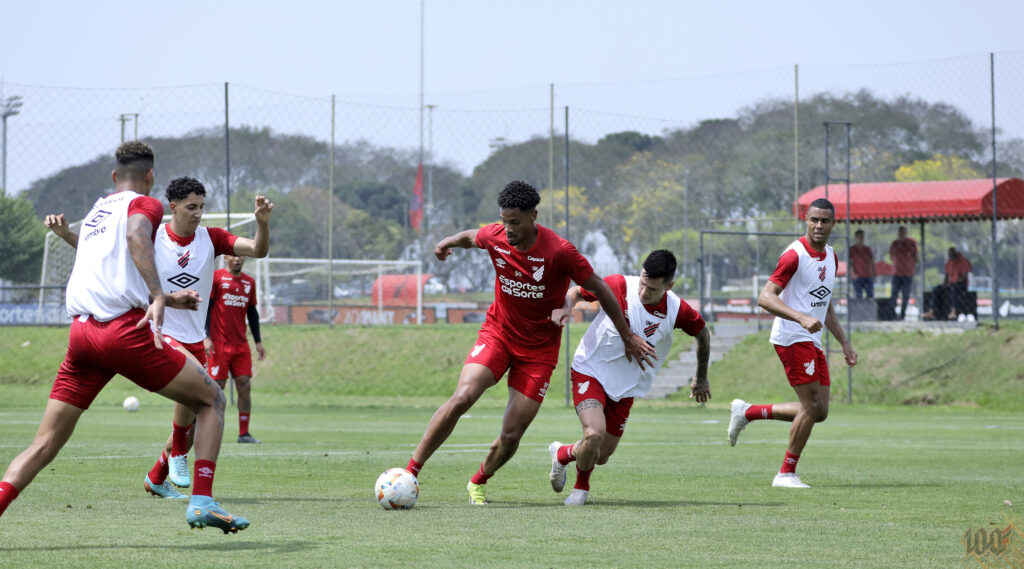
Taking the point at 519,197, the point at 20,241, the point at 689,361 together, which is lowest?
the point at 689,361

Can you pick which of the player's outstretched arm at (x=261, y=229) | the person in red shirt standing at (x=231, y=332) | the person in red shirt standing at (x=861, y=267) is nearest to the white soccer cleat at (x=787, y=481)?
the player's outstretched arm at (x=261, y=229)

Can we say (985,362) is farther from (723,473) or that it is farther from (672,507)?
(672,507)

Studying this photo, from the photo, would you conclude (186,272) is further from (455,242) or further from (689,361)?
(689,361)

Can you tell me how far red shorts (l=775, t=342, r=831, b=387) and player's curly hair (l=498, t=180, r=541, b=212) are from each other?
3352mm

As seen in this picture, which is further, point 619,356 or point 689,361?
point 689,361

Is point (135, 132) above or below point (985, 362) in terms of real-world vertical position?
above

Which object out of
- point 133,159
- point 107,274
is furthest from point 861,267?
point 107,274

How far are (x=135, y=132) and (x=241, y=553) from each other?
24.1 m

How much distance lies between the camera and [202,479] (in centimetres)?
704

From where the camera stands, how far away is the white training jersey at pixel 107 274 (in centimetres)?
686

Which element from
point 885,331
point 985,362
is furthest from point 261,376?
point 985,362

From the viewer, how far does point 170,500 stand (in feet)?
30.1

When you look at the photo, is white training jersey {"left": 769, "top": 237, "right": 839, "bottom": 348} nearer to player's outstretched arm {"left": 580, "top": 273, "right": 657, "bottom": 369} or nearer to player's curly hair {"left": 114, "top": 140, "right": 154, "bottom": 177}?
player's outstretched arm {"left": 580, "top": 273, "right": 657, "bottom": 369}

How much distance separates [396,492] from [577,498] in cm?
136
